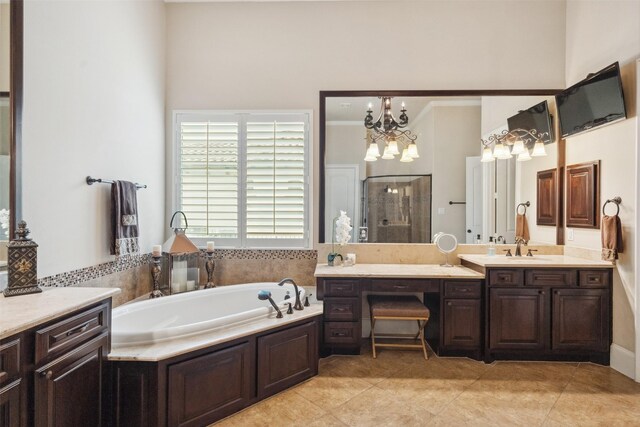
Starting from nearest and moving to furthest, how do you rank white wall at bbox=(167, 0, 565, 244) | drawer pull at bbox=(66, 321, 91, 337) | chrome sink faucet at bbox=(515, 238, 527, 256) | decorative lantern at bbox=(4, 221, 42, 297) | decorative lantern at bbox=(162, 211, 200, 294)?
drawer pull at bbox=(66, 321, 91, 337) < decorative lantern at bbox=(4, 221, 42, 297) < decorative lantern at bbox=(162, 211, 200, 294) < chrome sink faucet at bbox=(515, 238, 527, 256) < white wall at bbox=(167, 0, 565, 244)

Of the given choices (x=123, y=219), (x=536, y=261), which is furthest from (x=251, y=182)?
(x=536, y=261)

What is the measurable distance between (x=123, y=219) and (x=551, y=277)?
3.64 metres

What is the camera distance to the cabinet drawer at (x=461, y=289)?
2975 millimetres

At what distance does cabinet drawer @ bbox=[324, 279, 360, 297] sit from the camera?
3.01 m

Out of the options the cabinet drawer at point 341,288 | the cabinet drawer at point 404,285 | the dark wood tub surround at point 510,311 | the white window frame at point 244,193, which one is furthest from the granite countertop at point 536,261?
the white window frame at point 244,193

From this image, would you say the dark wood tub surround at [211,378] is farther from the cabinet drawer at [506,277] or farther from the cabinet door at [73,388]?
the cabinet drawer at [506,277]

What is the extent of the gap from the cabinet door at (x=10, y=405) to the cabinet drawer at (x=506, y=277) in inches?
124

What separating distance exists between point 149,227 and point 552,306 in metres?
3.79

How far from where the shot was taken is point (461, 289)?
2980 millimetres

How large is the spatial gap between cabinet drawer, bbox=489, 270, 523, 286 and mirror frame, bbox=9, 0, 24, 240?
11.3 ft

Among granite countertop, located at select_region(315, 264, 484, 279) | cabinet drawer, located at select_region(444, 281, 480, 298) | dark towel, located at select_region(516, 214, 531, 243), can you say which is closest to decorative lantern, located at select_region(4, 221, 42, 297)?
granite countertop, located at select_region(315, 264, 484, 279)

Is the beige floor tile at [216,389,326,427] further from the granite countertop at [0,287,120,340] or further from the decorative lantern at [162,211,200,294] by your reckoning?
the decorative lantern at [162,211,200,294]

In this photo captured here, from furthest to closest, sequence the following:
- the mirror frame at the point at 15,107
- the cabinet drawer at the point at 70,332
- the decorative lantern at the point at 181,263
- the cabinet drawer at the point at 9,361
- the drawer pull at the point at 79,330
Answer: the decorative lantern at the point at 181,263 → the mirror frame at the point at 15,107 → the drawer pull at the point at 79,330 → the cabinet drawer at the point at 70,332 → the cabinet drawer at the point at 9,361

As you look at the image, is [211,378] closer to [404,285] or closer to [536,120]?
[404,285]
